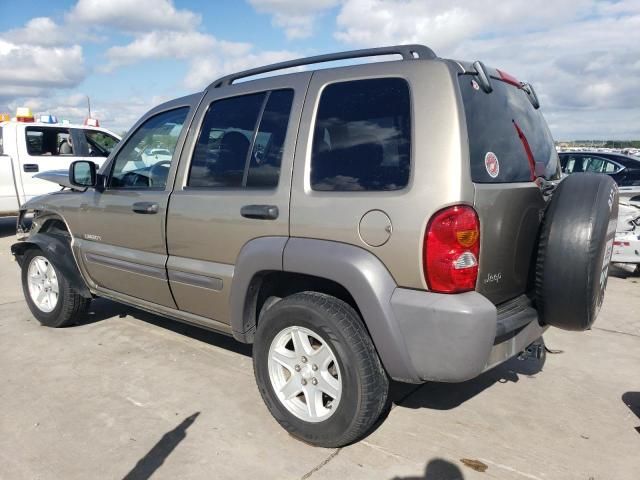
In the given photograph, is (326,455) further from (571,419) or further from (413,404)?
(571,419)

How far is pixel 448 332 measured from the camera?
2.41m

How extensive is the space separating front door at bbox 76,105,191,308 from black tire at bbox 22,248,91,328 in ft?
1.11

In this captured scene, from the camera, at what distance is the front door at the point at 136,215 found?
3730mm

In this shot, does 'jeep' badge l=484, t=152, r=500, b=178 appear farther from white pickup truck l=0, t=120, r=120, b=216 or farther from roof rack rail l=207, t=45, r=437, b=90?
white pickup truck l=0, t=120, r=120, b=216

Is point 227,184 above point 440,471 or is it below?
above

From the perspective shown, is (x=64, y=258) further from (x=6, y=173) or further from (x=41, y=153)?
(x=41, y=153)

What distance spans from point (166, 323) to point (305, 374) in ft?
8.04

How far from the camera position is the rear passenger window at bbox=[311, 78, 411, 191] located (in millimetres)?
2607

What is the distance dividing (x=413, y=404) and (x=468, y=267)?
1348 mm

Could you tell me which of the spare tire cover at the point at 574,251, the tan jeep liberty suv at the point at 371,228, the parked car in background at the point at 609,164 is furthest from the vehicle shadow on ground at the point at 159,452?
the parked car in background at the point at 609,164

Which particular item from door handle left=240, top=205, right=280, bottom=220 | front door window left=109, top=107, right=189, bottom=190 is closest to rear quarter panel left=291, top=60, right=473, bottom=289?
door handle left=240, top=205, right=280, bottom=220

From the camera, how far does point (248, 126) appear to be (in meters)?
3.31

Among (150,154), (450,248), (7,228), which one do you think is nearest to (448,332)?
(450,248)

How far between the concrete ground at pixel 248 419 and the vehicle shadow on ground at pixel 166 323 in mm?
34
